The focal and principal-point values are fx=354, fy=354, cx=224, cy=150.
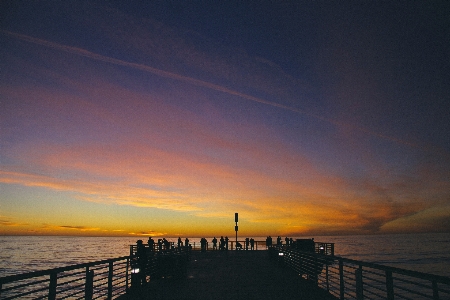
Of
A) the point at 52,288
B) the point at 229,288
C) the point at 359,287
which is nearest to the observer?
the point at 52,288

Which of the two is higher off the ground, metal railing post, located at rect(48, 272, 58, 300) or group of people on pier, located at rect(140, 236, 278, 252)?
metal railing post, located at rect(48, 272, 58, 300)

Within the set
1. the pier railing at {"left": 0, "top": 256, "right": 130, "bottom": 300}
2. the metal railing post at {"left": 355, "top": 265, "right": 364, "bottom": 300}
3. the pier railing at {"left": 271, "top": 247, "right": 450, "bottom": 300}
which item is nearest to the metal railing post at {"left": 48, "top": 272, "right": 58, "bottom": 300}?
the pier railing at {"left": 0, "top": 256, "right": 130, "bottom": 300}

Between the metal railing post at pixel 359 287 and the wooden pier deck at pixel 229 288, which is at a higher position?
the metal railing post at pixel 359 287

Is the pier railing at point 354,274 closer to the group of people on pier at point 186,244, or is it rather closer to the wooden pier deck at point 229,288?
the wooden pier deck at point 229,288

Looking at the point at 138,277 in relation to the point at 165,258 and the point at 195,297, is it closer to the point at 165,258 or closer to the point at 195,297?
the point at 195,297

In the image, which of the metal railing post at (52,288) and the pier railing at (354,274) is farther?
the metal railing post at (52,288)

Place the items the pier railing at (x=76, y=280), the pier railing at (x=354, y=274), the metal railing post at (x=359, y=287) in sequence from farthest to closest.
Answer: the metal railing post at (x=359, y=287)
the pier railing at (x=76, y=280)
the pier railing at (x=354, y=274)

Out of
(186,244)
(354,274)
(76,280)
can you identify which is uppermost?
(76,280)

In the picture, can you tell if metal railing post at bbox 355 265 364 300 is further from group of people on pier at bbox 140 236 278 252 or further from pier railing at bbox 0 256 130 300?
group of people on pier at bbox 140 236 278 252

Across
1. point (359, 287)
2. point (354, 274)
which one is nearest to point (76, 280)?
point (359, 287)

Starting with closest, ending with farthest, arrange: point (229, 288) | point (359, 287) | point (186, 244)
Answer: point (359, 287), point (229, 288), point (186, 244)

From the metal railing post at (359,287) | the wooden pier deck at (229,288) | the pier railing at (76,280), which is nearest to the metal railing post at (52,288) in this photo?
the pier railing at (76,280)

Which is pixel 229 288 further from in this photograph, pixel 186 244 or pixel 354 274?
pixel 186 244

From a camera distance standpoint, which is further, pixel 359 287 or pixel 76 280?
pixel 359 287
